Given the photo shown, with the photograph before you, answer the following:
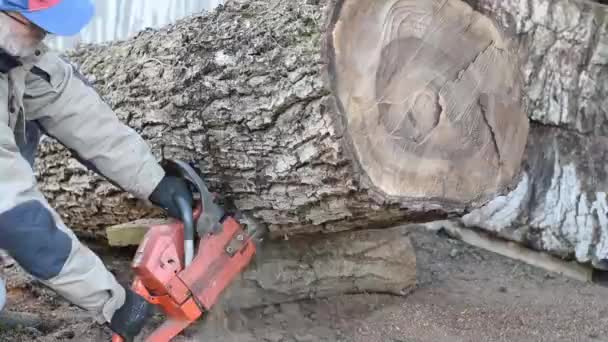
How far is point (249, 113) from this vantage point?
110 inches

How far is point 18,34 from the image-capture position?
2.45m

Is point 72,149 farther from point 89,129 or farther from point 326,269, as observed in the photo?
point 326,269

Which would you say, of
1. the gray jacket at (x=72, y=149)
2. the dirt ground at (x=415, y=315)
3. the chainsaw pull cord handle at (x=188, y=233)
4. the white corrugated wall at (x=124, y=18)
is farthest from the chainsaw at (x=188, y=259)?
the white corrugated wall at (x=124, y=18)

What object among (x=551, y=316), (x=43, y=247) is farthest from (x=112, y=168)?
(x=551, y=316)

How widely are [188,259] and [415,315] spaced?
1.18 meters

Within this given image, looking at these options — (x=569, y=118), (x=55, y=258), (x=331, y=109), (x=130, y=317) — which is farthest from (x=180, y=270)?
(x=569, y=118)

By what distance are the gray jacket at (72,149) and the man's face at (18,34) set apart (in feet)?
0.34

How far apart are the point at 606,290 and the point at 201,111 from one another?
224cm

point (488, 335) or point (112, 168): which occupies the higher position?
point (112, 168)

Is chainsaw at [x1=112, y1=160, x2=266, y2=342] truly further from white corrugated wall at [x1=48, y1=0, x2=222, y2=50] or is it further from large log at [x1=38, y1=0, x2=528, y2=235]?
white corrugated wall at [x1=48, y1=0, x2=222, y2=50]

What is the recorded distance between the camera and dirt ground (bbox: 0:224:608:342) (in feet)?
10.8

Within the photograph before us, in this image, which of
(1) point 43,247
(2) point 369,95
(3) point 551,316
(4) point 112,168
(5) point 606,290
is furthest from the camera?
(5) point 606,290

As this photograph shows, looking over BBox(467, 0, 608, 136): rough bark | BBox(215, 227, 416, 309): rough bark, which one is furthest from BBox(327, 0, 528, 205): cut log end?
BBox(467, 0, 608, 136): rough bark

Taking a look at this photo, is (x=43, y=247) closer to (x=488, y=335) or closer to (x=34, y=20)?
(x=34, y=20)
